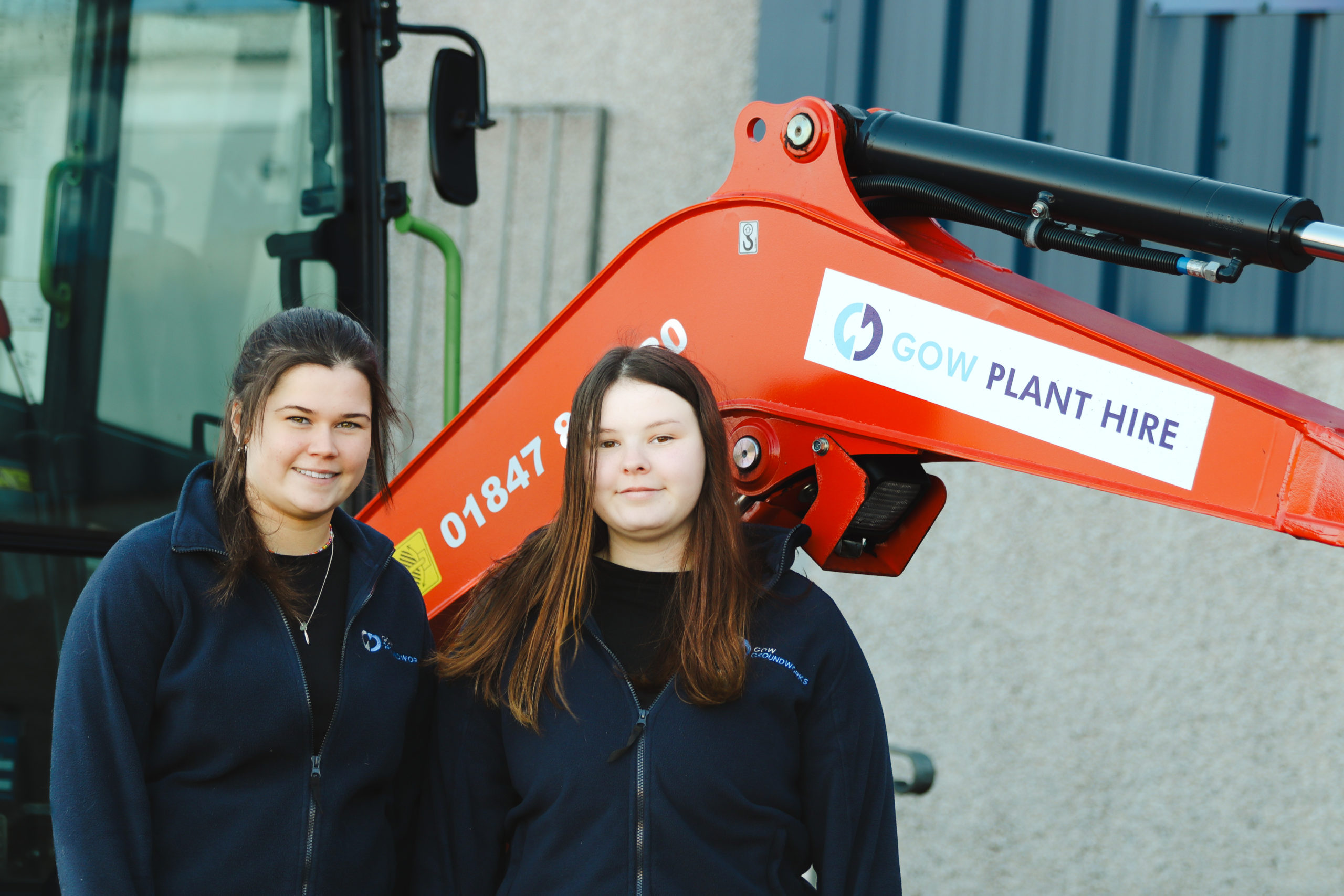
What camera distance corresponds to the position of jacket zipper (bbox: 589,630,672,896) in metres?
1.68

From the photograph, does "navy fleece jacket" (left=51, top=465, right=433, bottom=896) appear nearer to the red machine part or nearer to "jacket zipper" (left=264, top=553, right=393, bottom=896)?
"jacket zipper" (left=264, top=553, right=393, bottom=896)

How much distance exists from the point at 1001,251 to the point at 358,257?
2478mm

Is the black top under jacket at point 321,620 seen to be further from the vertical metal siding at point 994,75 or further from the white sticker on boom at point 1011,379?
the vertical metal siding at point 994,75

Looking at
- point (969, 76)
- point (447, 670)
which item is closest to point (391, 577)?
point (447, 670)

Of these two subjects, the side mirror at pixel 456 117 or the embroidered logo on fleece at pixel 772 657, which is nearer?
the embroidered logo on fleece at pixel 772 657

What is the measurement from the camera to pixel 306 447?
5.84 ft

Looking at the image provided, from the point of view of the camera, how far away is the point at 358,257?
3047 millimetres

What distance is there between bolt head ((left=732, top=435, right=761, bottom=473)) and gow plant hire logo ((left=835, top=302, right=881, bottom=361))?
0.21 meters

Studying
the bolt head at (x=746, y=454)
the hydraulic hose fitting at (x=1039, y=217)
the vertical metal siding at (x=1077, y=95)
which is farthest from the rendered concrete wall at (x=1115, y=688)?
the hydraulic hose fitting at (x=1039, y=217)

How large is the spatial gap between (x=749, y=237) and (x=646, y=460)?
1.42 ft

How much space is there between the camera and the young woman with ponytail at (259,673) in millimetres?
1603

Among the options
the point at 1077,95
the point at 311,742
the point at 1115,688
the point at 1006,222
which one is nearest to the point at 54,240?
the point at 311,742

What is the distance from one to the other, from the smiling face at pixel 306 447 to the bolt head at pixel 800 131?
779mm

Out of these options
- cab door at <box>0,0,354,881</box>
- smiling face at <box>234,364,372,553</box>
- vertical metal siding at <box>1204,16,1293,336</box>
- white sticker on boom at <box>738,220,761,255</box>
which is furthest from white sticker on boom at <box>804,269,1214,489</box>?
vertical metal siding at <box>1204,16,1293,336</box>
